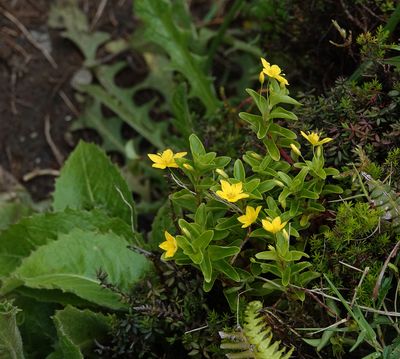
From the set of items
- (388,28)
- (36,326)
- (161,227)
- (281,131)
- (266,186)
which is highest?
(388,28)

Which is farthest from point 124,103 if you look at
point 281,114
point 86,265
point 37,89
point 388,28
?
point 281,114

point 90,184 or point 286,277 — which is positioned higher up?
point 286,277

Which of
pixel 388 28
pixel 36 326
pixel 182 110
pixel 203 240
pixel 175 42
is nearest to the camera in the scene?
pixel 203 240

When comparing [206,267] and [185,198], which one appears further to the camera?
[185,198]

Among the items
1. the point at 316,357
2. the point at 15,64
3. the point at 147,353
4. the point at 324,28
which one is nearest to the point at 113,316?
the point at 147,353

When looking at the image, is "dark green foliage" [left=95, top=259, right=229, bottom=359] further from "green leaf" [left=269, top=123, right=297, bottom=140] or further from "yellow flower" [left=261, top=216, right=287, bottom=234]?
"green leaf" [left=269, top=123, right=297, bottom=140]

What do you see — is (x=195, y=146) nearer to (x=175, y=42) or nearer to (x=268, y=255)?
(x=268, y=255)

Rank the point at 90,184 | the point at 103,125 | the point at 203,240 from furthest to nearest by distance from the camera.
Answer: the point at 103,125, the point at 90,184, the point at 203,240
